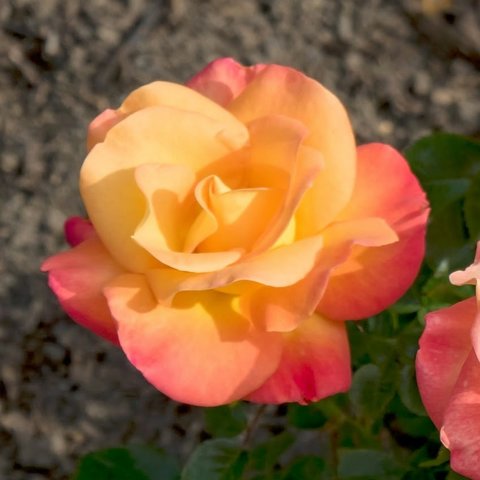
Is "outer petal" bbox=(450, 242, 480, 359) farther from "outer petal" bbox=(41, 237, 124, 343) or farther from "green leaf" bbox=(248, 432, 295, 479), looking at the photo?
"green leaf" bbox=(248, 432, 295, 479)

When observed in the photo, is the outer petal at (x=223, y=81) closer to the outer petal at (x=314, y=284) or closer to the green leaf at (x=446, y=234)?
the outer petal at (x=314, y=284)

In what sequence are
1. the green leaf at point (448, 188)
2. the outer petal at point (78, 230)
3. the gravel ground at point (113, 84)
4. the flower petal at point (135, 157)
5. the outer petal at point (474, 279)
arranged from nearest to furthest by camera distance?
the outer petal at point (474, 279) → the flower petal at point (135, 157) → the outer petal at point (78, 230) → the green leaf at point (448, 188) → the gravel ground at point (113, 84)

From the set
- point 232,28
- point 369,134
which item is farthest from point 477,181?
point 232,28

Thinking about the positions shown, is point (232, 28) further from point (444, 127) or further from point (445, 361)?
point (445, 361)

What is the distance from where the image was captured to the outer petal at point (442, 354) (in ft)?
1.50

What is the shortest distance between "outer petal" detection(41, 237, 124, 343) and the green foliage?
202mm

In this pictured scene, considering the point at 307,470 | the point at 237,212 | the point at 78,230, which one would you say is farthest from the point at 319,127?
the point at 307,470

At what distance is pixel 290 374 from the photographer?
21.5 inches

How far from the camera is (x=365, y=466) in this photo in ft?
2.34

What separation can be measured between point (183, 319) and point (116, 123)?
12 cm

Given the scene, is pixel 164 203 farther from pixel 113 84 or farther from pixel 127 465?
pixel 113 84

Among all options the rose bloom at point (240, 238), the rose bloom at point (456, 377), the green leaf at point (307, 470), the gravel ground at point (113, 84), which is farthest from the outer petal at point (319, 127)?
the gravel ground at point (113, 84)

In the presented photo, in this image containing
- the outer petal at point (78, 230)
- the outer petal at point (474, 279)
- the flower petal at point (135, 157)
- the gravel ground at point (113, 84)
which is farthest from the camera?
the gravel ground at point (113, 84)

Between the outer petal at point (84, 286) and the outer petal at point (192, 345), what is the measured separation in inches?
0.7
